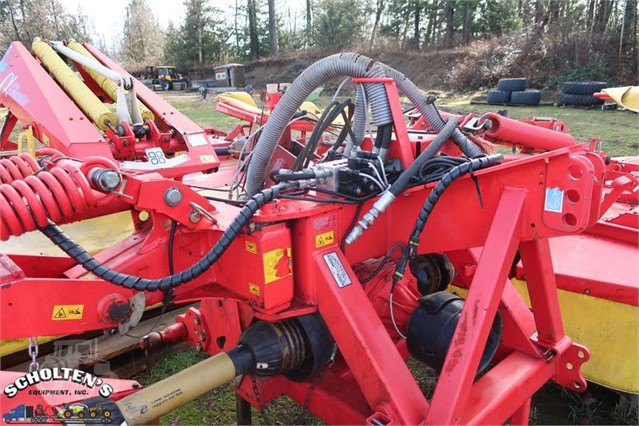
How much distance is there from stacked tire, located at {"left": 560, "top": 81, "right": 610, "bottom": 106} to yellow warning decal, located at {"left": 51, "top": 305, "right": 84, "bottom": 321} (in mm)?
15811

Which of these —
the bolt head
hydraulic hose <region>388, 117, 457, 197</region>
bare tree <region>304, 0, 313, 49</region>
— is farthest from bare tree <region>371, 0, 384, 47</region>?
the bolt head

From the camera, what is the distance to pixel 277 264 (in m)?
1.83

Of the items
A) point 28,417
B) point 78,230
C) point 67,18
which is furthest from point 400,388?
point 67,18

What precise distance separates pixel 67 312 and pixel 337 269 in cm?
92

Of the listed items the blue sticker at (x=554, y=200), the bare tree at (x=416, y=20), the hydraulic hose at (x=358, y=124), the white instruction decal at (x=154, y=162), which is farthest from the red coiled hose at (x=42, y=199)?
the bare tree at (x=416, y=20)

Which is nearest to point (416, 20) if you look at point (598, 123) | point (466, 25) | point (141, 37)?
point (466, 25)

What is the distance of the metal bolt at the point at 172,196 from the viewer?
5.52 feet

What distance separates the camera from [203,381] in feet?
6.25

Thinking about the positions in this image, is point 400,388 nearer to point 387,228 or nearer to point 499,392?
point 499,392

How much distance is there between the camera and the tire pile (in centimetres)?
1642

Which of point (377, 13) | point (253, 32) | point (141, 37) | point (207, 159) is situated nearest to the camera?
point (207, 159)

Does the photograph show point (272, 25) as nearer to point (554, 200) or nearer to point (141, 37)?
point (141, 37)

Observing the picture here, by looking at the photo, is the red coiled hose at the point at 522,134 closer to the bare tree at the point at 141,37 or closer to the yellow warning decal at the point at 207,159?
the yellow warning decal at the point at 207,159

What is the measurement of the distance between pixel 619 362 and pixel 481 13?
27573 millimetres
